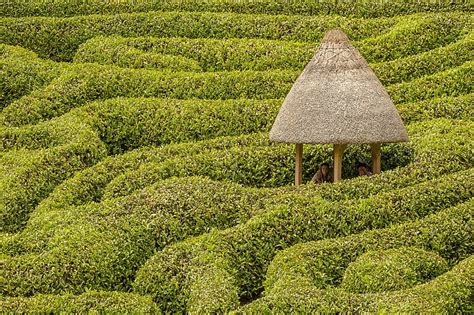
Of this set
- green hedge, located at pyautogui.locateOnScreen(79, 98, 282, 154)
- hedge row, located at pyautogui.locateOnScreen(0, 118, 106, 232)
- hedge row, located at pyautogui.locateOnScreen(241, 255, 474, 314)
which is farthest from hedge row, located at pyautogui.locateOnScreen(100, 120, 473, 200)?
hedge row, located at pyautogui.locateOnScreen(241, 255, 474, 314)

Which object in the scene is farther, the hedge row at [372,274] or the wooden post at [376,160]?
the wooden post at [376,160]

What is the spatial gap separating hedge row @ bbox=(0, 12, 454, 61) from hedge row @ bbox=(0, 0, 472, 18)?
0.56 meters

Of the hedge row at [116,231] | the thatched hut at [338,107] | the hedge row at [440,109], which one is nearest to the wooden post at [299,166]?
the thatched hut at [338,107]

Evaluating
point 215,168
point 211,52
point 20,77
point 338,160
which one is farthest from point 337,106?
point 20,77

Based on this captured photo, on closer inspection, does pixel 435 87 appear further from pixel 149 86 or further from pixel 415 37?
pixel 149 86

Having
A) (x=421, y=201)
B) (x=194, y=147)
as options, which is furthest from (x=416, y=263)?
(x=194, y=147)

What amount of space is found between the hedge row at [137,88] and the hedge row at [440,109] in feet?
7.37

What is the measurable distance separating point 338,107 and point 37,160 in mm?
4597

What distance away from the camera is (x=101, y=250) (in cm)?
1222

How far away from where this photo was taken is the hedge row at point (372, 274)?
417 inches

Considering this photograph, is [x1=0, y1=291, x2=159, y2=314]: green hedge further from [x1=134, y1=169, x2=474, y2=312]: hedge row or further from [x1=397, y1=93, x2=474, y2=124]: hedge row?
[x1=397, y1=93, x2=474, y2=124]: hedge row

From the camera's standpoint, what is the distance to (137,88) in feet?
57.4

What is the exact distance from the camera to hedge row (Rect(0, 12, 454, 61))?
18469 mm

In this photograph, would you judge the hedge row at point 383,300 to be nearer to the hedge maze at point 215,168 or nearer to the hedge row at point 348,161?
the hedge maze at point 215,168
